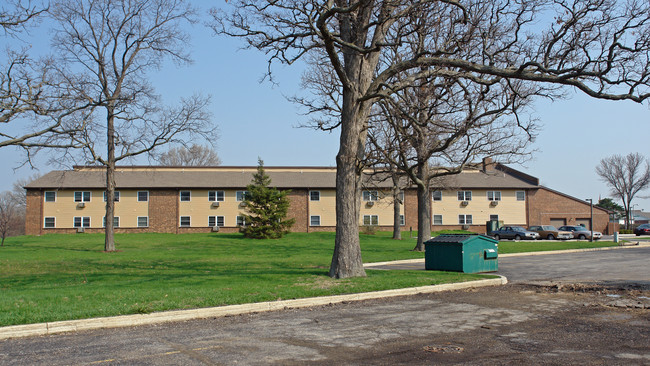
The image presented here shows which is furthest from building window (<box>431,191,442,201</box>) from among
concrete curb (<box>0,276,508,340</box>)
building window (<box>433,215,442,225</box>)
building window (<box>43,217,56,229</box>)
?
concrete curb (<box>0,276,508,340</box>)

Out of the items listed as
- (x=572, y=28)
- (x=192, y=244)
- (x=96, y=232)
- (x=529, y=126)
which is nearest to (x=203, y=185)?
(x=96, y=232)

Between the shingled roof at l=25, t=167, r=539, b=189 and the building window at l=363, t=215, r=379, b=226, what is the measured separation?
3.41 metres

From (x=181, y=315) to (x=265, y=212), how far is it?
32.8 meters

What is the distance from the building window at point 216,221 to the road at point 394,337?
1628 inches

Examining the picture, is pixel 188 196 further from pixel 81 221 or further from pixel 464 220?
pixel 464 220

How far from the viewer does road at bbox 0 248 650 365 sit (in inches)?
272

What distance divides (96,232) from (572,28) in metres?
46.6

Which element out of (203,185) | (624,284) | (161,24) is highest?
(161,24)

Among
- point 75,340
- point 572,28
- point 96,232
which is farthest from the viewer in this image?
point 96,232

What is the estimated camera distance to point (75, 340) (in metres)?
8.44

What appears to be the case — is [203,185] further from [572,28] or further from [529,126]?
[572,28]

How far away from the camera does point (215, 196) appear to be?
171ft

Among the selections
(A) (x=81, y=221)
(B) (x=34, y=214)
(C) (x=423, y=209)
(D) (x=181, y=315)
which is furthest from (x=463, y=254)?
(B) (x=34, y=214)

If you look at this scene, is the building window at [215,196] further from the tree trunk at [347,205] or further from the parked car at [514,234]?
the tree trunk at [347,205]
